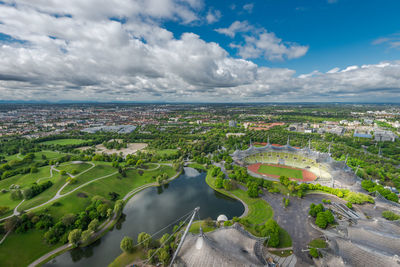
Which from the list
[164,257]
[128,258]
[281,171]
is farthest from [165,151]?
[164,257]

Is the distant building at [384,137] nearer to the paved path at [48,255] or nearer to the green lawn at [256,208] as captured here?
the green lawn at [256,208]

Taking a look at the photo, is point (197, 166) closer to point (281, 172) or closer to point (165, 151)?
point (165, 151)

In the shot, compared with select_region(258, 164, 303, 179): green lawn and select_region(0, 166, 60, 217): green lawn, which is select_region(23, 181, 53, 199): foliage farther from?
select_region(258, 164, 303, 179): green lawn

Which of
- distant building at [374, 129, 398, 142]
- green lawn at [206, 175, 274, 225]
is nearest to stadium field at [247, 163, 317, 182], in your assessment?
green lawn at [206, 175, 274, 225]

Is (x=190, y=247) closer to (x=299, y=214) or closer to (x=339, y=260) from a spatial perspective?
(x=339, y=260)

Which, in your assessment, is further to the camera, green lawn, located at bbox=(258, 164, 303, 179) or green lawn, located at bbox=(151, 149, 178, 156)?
green lawn, located at bbox=(151, 149, 178, 156)
